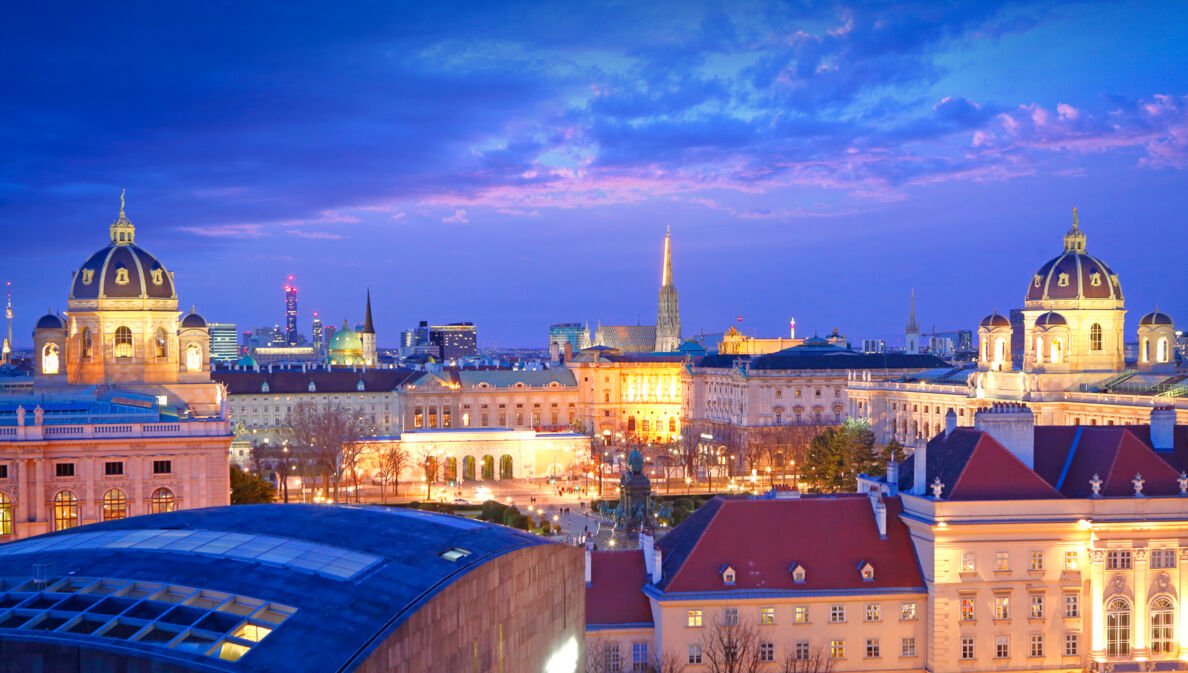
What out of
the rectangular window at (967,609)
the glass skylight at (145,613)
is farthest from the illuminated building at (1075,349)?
the glass skylight at (145,613)

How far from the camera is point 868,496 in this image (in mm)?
63312

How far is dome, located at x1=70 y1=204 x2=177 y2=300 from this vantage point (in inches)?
4067

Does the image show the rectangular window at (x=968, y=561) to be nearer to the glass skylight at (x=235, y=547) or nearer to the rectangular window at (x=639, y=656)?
the rectangular window at (x=639, y=656)

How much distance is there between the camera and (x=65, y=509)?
3091 inches

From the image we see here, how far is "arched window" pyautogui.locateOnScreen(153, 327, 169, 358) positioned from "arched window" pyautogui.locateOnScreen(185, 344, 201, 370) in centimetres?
216

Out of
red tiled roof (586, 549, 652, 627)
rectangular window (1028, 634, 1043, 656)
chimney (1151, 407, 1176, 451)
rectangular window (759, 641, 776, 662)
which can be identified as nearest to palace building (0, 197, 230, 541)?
red tiled roof (586, 549, 652, 627)

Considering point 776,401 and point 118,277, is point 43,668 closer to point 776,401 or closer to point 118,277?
point 118,277

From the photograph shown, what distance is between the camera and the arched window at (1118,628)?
6084cm

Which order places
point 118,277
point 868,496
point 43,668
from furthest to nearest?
point 118,277 → point 868,496 → point 43,668

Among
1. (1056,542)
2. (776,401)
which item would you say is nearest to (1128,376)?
(776,401)

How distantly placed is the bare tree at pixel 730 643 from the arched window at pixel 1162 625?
20.0 m

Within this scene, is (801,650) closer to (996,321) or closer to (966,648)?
(966,648)

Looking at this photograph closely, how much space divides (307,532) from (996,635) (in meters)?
35.0

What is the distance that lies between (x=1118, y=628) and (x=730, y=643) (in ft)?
65.3
